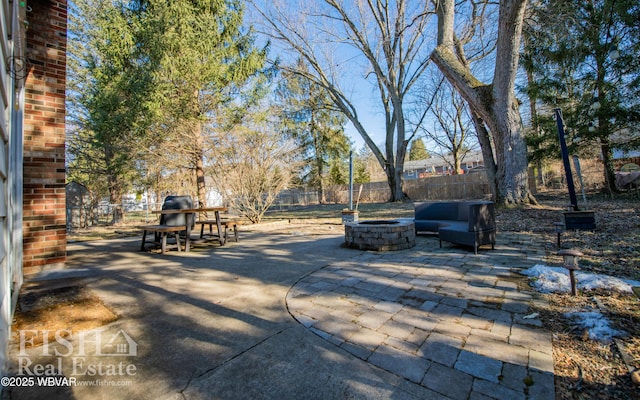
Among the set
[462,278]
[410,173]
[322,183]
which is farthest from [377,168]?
[462,278]

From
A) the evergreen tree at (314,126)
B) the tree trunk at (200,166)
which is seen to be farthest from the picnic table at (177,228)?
the evergreen tree at (314,126)

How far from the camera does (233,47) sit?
11.4 meters

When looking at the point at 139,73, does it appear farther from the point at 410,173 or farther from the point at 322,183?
the point at 410,173

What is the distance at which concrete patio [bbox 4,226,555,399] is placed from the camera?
1552mm

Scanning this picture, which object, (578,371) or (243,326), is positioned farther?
(243,326)

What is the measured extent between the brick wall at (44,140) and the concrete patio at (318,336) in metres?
0.65

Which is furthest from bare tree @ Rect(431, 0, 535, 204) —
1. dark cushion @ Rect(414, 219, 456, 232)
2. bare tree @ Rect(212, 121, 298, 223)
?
bare tree @ Rect(212, 121, 298, 223)

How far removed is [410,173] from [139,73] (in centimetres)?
3859

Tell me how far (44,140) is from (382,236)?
5326 millimetres

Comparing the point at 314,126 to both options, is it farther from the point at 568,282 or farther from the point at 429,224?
the point at 568,282

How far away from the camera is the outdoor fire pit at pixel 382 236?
5.12m

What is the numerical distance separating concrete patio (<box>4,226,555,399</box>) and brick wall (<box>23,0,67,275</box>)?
652 millimetres

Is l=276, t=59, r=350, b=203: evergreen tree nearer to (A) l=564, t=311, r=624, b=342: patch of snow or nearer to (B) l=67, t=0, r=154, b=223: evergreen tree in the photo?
(B) l=67, t=0, r=154, b=223: evergreen tree

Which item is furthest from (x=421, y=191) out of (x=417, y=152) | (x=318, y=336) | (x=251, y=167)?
(x=417, y=152)
